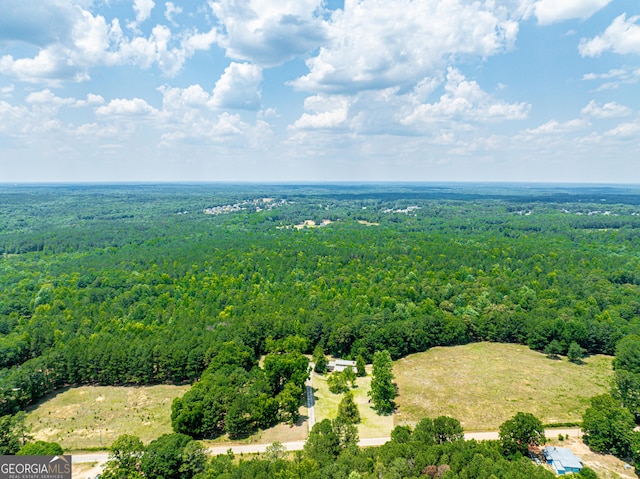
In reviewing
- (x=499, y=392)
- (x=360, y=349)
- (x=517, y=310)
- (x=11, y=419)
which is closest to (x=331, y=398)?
(x=360, y=349)

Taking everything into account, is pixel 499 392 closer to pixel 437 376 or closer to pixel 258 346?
pixel 437 376

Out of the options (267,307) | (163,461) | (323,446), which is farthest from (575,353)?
(163,461)

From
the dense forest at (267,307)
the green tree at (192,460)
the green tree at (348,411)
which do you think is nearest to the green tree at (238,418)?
the dense forest at (267,307)

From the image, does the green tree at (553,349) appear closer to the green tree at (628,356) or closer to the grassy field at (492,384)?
the grassy field at (492,384)

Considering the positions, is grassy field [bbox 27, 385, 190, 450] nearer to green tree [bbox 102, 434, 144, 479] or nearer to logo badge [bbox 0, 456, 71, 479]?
green tree [bbox 102, 434, 144, 479]

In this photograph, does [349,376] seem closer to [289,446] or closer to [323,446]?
[289,446]

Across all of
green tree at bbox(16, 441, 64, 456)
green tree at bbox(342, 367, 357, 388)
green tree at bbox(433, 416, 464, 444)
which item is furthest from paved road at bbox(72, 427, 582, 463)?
green tree at bbox(342, 367, 357, 388)

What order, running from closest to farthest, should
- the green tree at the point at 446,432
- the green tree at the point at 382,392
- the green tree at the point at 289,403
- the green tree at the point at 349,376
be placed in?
the green tree at the point at 446,432 → the green tree at the point at 289,403 → the green tree at the point at 382,392 → the green tree at the point at 349,376
